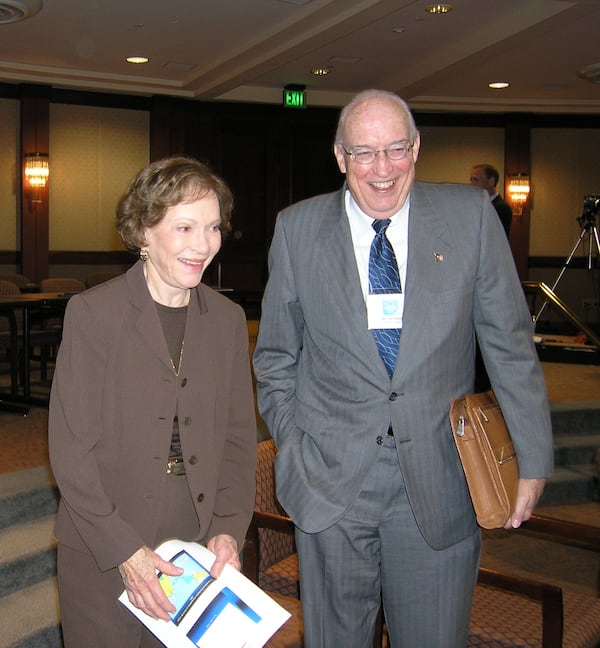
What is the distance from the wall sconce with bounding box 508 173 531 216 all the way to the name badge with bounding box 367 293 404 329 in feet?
36.8

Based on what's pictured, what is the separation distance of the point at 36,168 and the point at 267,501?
8.71 metres

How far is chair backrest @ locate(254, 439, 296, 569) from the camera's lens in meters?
3.03

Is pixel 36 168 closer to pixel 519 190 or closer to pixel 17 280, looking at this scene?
pixel 17 280

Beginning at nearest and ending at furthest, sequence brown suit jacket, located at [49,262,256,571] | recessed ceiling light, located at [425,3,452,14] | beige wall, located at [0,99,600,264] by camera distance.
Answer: brown suit jacket, located at [49,262,256,571]
recessed ceiling light, located at [425,3,452,14]
beige wall, located at [0,99,600,264]

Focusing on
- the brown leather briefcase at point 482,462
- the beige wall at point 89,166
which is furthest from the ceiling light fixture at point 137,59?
the brown leather briefcase at point 482,462

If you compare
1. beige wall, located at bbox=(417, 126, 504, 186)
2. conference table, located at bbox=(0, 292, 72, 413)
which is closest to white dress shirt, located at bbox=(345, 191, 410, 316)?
conference table, located at bbox=(0, 292, 72, 413)

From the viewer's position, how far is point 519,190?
41.4ft

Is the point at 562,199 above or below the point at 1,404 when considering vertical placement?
above

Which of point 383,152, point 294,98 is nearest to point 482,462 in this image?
point 383,152

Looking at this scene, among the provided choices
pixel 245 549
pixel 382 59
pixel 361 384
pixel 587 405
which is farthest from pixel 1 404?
pixel 382 59

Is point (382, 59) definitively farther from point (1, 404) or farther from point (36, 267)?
point (1, 404)

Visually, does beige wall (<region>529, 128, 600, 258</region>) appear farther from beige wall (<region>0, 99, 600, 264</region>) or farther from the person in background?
the person in background

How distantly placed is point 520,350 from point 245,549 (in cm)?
130

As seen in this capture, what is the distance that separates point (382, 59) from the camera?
9.59 metres
